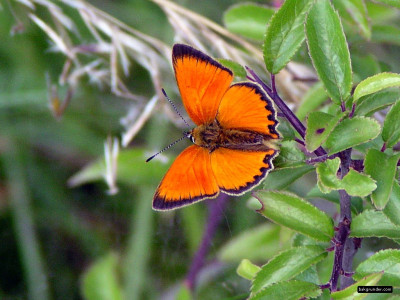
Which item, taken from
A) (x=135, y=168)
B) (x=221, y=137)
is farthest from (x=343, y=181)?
(x=135, y=168)

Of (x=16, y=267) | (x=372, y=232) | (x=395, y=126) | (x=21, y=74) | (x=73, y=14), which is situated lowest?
(x=16, y=267)

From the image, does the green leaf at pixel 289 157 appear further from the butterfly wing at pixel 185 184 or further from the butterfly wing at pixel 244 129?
the butterfly wing at pixel 185 184

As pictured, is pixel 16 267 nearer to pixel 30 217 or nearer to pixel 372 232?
pixel 30 217

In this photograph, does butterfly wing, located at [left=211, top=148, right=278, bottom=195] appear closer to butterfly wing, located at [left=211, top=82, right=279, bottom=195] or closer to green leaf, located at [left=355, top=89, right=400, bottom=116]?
butterfly wing, located at [left=211, top=82, right=279, bottom=195]

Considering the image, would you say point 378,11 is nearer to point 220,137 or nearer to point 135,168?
point 220,137

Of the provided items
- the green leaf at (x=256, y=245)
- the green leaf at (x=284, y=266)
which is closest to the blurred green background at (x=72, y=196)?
the green leaf at (x=256, y=245)

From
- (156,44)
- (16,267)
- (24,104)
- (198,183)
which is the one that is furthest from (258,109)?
(16,267)
